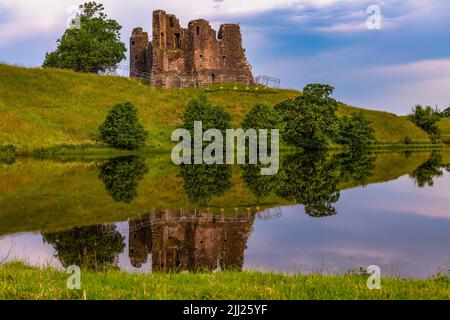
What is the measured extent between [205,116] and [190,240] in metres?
45.4

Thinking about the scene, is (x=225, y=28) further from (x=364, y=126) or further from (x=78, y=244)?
(x=78, y=244)

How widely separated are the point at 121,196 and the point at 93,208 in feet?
9.98

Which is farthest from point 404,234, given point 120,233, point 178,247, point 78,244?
point 78,244

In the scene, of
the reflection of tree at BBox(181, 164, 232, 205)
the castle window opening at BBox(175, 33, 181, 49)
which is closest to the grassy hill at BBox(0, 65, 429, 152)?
the castle window opening at BBox(175, 33, 181, 49)

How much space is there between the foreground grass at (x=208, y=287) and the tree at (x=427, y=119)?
94339mm

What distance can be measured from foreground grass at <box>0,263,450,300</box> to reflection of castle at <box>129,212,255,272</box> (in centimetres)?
251

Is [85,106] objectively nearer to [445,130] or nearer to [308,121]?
[308,121]

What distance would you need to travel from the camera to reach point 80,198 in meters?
26.2

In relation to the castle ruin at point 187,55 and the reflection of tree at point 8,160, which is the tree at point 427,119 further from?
the reflection of tree at point 8,160

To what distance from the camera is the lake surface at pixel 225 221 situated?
14703 mm

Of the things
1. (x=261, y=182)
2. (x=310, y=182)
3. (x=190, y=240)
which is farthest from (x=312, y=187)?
(x=190, y=240)

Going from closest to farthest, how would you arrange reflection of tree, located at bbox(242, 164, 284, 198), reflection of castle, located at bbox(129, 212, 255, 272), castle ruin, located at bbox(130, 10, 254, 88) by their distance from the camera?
reflection of castle, located at bbox(129, 212, 255, 272), reflection of tree, located at bbox(242, 164, 284, 198), castle ruin, located at bbox(130, 10, 254, 88)

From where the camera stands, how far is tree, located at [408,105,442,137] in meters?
98.9

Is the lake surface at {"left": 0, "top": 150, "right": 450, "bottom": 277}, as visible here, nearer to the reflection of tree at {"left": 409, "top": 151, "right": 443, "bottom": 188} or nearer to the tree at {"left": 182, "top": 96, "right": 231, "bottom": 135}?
the reflection of tree at {"left": 409, "top": 151, "right": 443, "bottom": 188}
